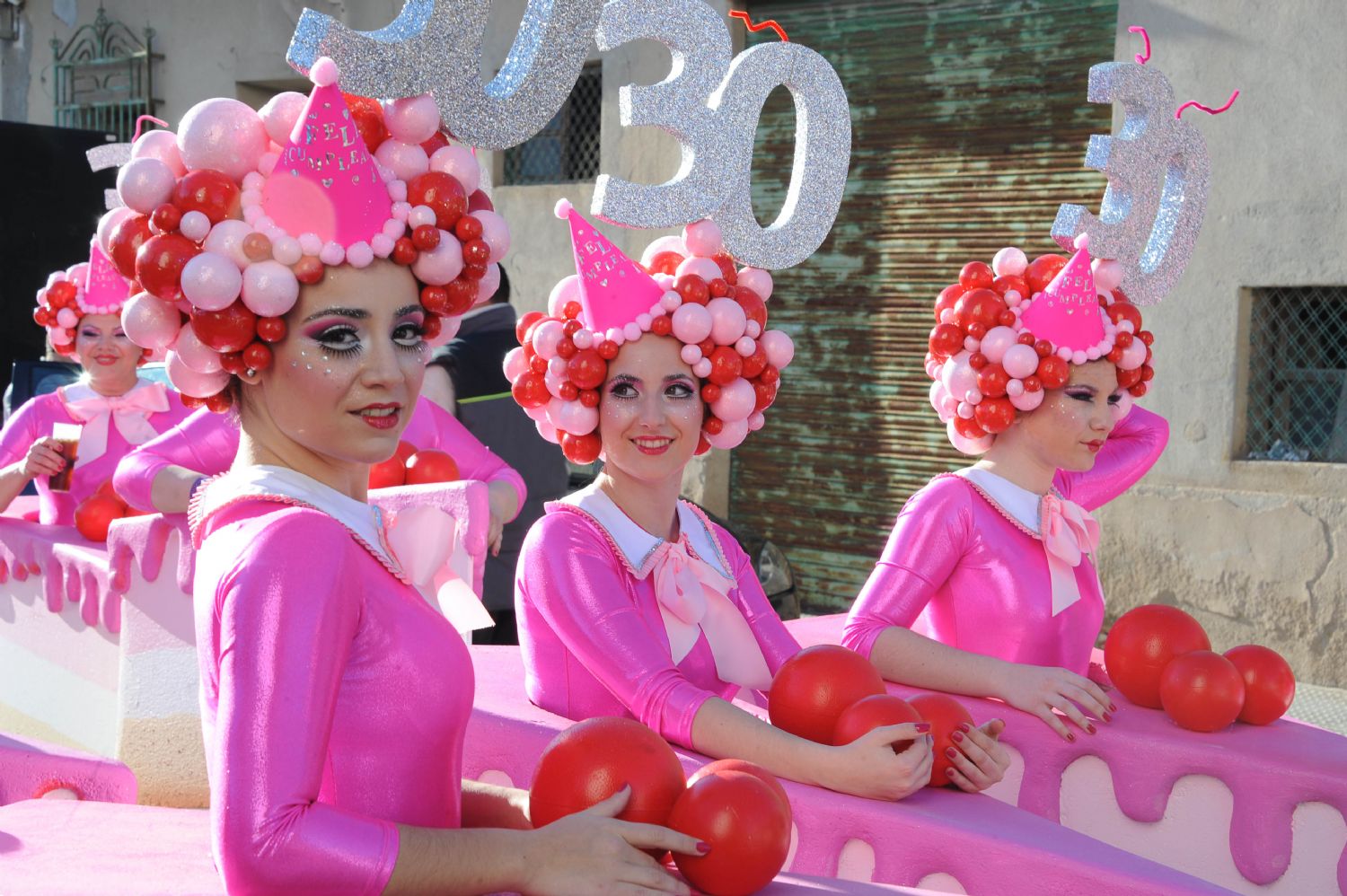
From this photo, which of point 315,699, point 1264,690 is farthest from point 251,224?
point 1264,690

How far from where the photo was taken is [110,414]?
516 centimetres

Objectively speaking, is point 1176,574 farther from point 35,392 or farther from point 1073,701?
point 35,392

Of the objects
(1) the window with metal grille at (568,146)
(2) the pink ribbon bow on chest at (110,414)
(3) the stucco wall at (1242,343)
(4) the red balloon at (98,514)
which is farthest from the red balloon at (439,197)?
(1) the window with metal grille at (568,146)

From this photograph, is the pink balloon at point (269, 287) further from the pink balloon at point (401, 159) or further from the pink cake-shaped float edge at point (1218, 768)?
the pink cake-shaped float edge at point (1218, 768)

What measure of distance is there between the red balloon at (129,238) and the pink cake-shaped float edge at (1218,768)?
6.17 feet

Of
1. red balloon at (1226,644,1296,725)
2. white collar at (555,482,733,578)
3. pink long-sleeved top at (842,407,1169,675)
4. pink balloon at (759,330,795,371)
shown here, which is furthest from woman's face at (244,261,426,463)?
red balloon at (1226,644,1296,725)

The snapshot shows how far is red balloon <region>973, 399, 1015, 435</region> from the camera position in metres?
3.22

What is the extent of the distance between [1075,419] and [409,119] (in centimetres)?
183

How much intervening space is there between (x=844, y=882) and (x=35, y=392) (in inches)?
237

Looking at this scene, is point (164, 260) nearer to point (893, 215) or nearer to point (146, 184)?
point (146, 184)

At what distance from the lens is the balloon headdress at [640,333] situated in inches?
105

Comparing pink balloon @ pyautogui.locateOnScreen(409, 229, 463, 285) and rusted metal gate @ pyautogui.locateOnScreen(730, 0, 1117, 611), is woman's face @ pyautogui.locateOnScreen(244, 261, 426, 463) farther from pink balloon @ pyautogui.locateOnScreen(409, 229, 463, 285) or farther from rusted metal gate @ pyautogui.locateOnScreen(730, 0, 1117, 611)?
rusted metal gate @ pyautogui.locateOnScreen(730, 0, 1117, 611)

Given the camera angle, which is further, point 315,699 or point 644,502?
point 644,502

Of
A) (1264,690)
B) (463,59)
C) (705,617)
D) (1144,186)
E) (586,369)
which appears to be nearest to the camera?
(463,59)
